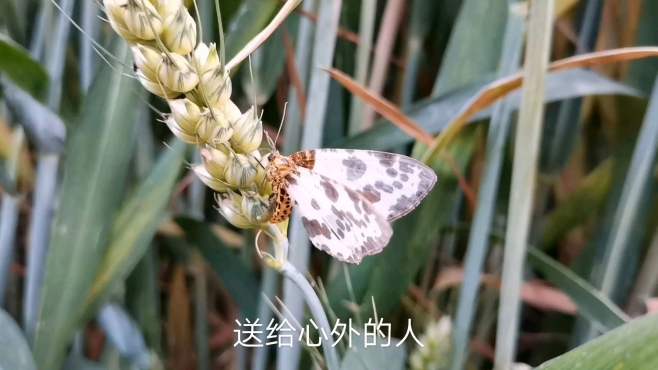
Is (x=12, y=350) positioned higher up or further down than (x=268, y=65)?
further down

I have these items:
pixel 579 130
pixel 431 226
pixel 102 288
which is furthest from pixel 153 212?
pixel 579 130

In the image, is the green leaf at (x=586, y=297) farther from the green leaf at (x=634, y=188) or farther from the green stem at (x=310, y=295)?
the green stem at (x=310, y=295)

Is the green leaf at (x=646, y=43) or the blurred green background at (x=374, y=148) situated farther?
the green leaf at (x=646, y=43)

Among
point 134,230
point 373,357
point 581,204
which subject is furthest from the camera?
point 581,204

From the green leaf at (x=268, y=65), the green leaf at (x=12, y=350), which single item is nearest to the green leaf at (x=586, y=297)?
the green leaf at (x=268, y=65)

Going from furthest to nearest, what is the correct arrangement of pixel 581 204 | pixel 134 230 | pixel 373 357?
pixel 581 204
pixel 134 230
pixel 373 357

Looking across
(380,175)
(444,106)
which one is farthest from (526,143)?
(444,106)

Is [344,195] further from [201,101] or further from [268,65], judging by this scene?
[268,65]
